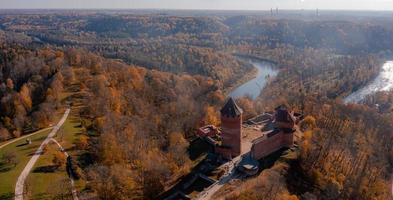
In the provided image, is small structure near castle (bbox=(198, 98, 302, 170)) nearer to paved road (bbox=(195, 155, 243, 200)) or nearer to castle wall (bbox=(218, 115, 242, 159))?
castle wall (bbox=(218, 115, 242, 159))

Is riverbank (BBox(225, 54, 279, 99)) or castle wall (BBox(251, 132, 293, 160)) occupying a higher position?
castle wall (BBox(251, 132, 293, 160))

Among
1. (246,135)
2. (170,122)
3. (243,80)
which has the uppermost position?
(170,122)

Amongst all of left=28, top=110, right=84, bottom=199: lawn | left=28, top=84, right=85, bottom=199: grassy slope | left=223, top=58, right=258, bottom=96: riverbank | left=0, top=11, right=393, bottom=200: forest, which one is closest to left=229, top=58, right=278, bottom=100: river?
left=223, top=58, right=258, bottom=96: riverbank

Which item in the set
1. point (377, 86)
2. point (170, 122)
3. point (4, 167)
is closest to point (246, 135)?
point (170, 122)

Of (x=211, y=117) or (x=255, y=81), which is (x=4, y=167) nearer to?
(x=211, y=117)

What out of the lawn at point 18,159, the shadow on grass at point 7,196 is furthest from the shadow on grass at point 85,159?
the shadow on grass at point 7,196

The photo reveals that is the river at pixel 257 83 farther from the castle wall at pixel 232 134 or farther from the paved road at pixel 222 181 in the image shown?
the paved road at pixel 222 181

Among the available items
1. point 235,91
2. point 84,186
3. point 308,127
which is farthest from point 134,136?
point 235,91

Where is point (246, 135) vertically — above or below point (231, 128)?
below

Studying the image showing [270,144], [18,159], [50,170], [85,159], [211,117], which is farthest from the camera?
[211,117]
